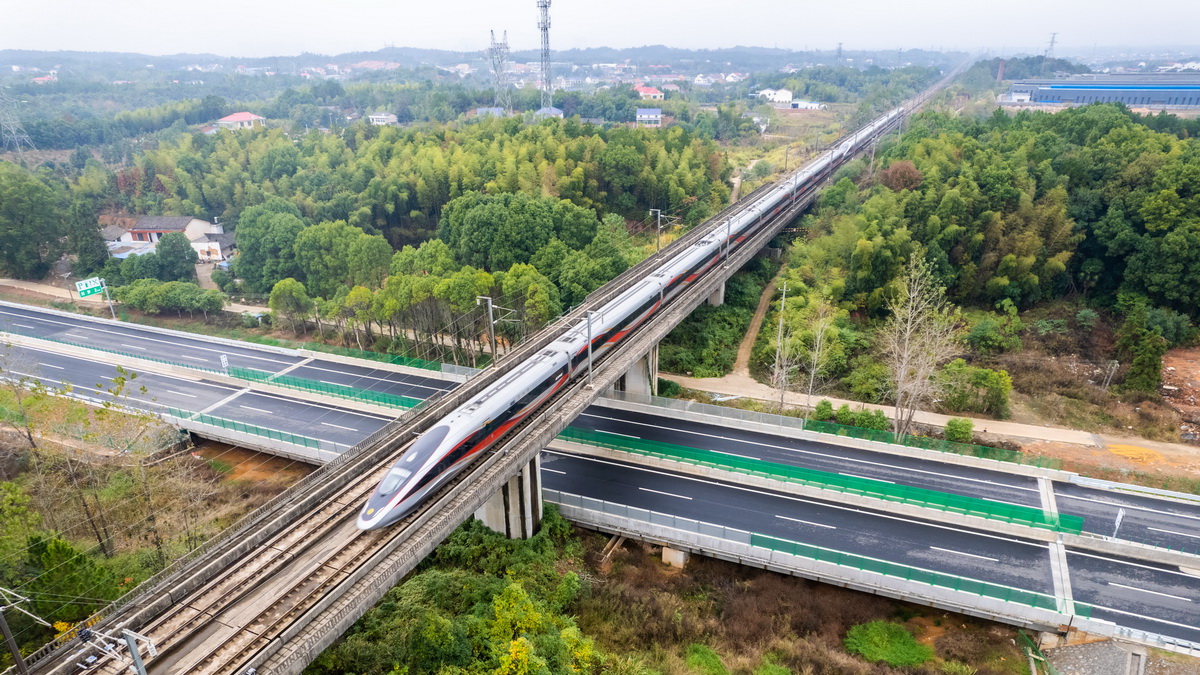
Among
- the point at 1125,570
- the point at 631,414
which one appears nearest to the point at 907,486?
the point at 1125,570

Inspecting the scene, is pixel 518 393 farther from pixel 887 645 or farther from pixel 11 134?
pixel 11 134

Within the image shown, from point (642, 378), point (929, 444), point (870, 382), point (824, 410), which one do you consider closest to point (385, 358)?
point (642, 378)

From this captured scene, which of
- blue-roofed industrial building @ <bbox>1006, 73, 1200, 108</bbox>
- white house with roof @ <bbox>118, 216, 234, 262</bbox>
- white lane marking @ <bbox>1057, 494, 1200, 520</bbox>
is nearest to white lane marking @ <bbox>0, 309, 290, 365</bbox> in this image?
white house with roof @ <bbox>118, 216, 234, 262</bbox>

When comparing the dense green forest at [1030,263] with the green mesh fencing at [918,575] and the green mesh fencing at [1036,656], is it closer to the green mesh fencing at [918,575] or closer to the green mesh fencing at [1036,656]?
the green mesh fencing at [918,575]

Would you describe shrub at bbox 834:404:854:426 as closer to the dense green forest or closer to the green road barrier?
the dense green forest

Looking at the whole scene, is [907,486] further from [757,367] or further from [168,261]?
[168,261]

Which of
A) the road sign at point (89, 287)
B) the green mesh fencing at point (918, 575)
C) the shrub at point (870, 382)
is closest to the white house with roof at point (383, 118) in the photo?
the road sign at point (89, 287)
